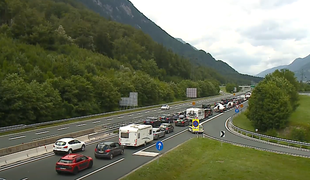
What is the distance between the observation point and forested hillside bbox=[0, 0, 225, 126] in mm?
48094

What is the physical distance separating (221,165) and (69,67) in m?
57.6

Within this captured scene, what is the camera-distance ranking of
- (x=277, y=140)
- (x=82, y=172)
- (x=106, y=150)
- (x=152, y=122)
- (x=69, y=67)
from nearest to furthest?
(x=82, y=172) → (x=106, y=150) → (x=277, y=140) → (x=152, y=122) → (x=69, y=67)

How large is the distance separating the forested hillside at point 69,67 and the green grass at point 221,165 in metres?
28.4

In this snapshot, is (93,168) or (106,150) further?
(106,150)

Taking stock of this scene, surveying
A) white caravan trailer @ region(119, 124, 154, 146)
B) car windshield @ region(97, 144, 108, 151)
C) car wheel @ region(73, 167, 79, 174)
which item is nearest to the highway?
car wheel @ region(73, 167, 79, 174)

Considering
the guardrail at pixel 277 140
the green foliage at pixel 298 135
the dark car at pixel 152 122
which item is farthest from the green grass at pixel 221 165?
the green foliage at pixel 298 135

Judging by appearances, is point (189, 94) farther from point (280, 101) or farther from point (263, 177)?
point (263, 177)

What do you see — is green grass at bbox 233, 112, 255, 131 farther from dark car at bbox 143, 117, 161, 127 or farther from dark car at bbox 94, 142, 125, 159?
dark car at bbox 94, 142, 125, 159

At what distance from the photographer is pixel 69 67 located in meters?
73.5

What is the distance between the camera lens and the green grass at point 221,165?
20.8m

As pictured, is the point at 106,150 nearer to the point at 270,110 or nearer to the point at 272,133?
the point at 272,133

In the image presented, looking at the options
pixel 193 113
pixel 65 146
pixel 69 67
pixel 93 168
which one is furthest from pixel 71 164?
pixel 69 67

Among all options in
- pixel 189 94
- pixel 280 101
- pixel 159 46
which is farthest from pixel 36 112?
pixel 159 46

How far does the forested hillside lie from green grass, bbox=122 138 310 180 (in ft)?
93.1
